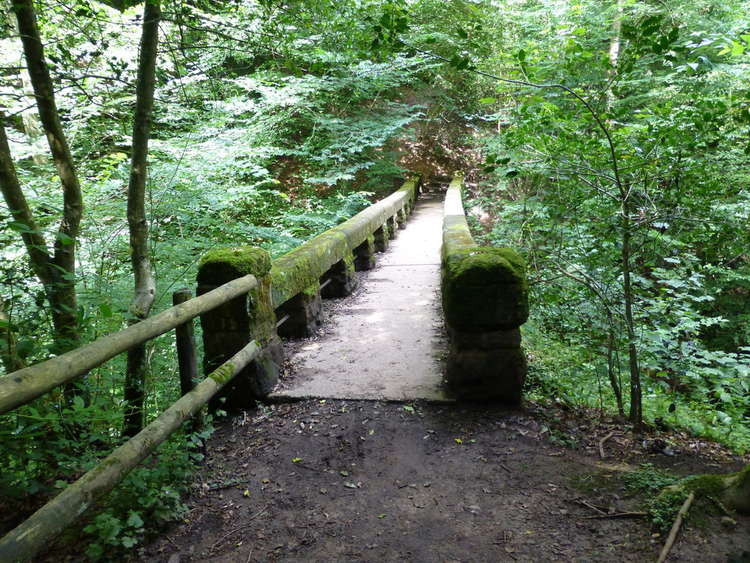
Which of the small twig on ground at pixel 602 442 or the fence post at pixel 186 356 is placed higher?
the fence post at pixel 186 356

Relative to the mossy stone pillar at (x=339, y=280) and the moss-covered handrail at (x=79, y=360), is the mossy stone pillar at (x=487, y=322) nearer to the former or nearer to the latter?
the moss-covered handrail at (x=79, y=360)

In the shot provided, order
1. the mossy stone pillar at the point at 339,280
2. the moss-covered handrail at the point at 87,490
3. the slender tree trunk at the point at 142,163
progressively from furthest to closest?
1. the mossy stone pillar at the point at 339,280
2. the slender tree trunk at the point at 142,163
3. the moss-covered handrail at the point at 87,490

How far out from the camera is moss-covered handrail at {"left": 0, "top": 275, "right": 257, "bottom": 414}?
130 centimetres

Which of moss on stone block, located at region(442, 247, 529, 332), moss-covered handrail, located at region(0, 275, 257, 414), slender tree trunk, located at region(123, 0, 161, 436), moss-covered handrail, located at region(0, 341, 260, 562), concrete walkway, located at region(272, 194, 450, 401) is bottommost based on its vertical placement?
concrete walkway, located at region(272, 194, 450, 401)

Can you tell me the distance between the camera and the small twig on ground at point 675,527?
1822 millimetres

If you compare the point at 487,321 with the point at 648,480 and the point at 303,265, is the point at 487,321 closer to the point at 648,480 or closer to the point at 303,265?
the point at 648,480

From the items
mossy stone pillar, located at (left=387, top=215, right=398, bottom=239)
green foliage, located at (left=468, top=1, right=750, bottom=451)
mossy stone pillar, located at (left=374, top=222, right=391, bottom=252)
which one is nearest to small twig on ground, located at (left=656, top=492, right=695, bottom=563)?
green foliage, located at (left=468, top=1, right=750, bottom=451)

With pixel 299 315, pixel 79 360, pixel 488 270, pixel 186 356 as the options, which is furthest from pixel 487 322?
pixel 79 360

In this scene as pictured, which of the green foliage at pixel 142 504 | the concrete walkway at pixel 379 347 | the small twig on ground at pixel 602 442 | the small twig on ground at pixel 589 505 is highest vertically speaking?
the green foliage at pixel 142 504

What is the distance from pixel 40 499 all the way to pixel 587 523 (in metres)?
2.57

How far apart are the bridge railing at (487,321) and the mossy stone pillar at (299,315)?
189 centimetres

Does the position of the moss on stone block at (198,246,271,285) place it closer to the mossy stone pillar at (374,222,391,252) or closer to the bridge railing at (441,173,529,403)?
the bridge railing at (441,173,529,403)

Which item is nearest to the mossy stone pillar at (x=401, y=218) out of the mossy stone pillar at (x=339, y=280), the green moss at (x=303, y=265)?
the mossy stone pillar at (x=339, y=280)

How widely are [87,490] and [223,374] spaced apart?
1.24 metres
